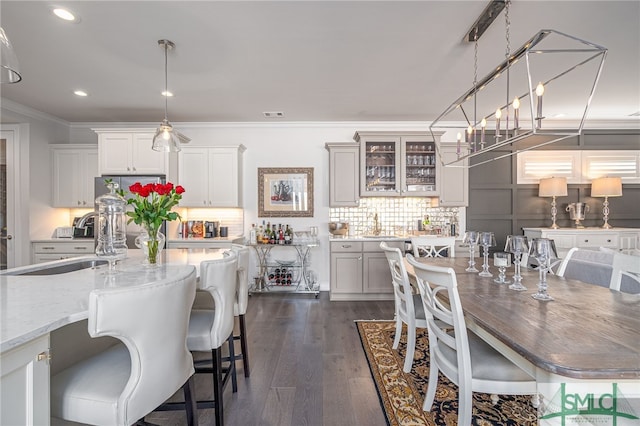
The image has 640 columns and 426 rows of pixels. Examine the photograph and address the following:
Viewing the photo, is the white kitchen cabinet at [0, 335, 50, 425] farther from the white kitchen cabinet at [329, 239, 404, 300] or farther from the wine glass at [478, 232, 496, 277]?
the white kitchen cabinet at [329, 239, 404, 300]

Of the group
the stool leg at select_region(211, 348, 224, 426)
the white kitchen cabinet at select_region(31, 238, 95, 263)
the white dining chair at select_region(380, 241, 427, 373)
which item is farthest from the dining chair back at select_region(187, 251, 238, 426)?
the white kitchen cabinet at select_region(31, 238, 95, 263)

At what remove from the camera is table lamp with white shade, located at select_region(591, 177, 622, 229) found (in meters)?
4.45

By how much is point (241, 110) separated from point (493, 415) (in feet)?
14.0

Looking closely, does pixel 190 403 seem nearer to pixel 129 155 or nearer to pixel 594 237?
pixel 129 155

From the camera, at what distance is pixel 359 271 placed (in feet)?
13.9

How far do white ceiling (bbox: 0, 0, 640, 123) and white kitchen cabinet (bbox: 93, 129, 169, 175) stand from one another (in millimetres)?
395

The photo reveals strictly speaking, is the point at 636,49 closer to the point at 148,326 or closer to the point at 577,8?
the point at 577,8

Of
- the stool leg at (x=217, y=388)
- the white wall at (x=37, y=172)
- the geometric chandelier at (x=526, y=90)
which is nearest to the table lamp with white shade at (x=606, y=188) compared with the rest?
the geometric chandelier at (x=526, y=90)

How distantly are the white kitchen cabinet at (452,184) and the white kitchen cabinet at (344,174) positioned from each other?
130 centimetres

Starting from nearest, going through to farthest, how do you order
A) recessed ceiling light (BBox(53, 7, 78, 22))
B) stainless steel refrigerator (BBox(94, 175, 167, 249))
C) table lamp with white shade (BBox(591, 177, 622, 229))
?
1. recessed ceiling light (BBox(53, 7, 78, 22))
2. stainless steel refrigerator (BBox(94, 175, 167, 249))
3. table lamp with white shade (BBox(591, 177, 622, 229))

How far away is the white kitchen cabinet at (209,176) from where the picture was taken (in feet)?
14.5

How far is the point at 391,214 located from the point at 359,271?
1.14m
